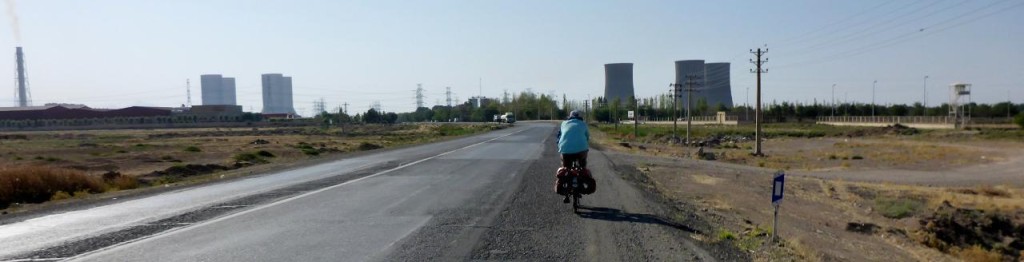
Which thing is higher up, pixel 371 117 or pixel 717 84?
pixel 717 84

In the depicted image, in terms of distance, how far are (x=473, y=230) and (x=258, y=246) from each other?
2812mm

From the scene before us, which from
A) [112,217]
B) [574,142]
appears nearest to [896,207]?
[574,142]

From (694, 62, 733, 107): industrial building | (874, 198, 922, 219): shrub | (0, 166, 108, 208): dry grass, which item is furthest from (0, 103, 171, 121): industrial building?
(874, 198, 922, 219): shrub

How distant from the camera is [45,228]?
36.8 ft

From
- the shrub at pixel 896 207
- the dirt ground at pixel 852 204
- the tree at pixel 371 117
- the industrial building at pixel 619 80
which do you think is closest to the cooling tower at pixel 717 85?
the industrial building at pixel 619 80

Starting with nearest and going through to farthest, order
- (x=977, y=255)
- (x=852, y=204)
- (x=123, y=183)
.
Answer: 1. (x=977, y=255)
2. (x=123, y=183)
3. (x=852, y=204)

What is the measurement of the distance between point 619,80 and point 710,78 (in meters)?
17.5

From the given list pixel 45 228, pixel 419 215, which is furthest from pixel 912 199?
pixel 45 228

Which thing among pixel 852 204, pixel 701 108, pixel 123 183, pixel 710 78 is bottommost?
pixel 852 204

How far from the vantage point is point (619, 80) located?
156m

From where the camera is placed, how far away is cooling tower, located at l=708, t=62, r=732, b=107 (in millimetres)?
147125

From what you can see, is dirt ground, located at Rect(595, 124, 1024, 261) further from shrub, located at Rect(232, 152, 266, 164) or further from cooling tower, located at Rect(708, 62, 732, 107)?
cooling tower, located at Rect(708, 62, 732, 107)

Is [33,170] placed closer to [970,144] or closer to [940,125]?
[970,144]

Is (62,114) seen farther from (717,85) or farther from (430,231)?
(430,231)
